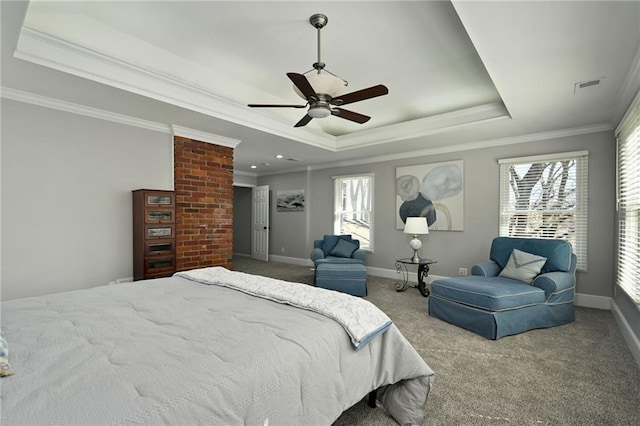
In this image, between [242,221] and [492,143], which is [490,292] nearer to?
[492,143]

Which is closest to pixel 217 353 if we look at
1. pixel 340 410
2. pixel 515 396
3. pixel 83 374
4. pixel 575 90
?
pixel 83 374

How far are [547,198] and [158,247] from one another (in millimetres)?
5071

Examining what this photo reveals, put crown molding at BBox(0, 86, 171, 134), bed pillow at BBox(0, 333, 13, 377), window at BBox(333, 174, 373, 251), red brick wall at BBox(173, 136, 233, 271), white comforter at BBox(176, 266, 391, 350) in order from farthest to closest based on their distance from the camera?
1. window at BBox(333, 174, 373, 251)
2. red brick wall at BBox(173, 136, 233, 271)
3. crown molding at BBox(0, 86, 171, 134)
4. white comforter at BBox(176, 266, 391, 350)
5. bed pillow at BBox(0, 333, 13, 377)

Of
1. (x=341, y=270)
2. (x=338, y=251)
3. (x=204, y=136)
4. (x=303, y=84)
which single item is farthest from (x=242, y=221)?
(x=303, y=84)

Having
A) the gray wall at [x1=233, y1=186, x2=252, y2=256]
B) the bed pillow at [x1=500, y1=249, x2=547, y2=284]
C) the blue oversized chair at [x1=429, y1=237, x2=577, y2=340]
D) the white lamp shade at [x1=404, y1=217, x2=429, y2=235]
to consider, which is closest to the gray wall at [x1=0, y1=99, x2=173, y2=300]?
the white lamp shade at [x1=404, y1=217, x2=429, y2=235]

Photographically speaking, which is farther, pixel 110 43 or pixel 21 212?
pixel 21 212

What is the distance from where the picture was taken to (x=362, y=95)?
249cm

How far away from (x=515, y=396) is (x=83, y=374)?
2367mm

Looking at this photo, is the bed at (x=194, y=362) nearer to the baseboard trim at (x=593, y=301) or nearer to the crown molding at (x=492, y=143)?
the baseboard trim at (x=593, y=301)

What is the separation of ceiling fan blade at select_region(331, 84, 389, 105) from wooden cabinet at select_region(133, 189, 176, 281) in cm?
241

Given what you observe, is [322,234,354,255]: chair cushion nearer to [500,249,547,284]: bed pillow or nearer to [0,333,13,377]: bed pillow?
[500,249,547,284]: bed pillow

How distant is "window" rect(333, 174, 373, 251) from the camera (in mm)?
6230

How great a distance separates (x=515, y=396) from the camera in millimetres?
2053

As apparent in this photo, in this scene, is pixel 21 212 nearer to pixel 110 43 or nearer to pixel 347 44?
pixel 110 43
